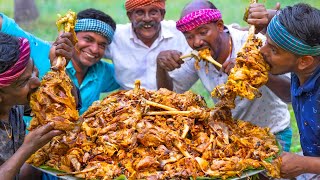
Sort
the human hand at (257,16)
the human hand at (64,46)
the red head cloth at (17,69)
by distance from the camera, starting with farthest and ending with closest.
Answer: the human hand at (257,16) → the human hand at (64,46) → the red head cloth at (17,69)

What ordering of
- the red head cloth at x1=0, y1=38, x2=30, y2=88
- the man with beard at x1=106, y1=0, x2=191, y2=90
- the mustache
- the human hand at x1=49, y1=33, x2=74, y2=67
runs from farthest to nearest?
the man with beard at x1=106, y1=0, x2=191, y2=90 < the mustache < the human hand at x1=49, y1=33, x2=74, y2=67 < the red head cloth at x1=0, y1=38, x2=30, y2=88

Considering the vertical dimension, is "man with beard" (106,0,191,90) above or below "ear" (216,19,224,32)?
below

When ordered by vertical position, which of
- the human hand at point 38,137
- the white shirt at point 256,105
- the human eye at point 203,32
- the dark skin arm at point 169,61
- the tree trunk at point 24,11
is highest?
Answer: the human eye at point 203,32

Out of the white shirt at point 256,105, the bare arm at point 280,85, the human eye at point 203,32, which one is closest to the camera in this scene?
the bare arm at point 280,85

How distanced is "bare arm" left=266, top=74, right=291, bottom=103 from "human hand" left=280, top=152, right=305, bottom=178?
3.04ft

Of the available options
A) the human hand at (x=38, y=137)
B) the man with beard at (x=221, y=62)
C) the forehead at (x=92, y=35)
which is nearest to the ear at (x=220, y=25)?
the man with beard at (x=221, y=62)

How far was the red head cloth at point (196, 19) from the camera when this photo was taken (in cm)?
391

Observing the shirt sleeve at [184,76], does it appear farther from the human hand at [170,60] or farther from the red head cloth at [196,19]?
the red head cloth at [196,19]

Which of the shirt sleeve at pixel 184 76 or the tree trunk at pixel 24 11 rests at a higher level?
the shirt sleeve at pixel 184 76

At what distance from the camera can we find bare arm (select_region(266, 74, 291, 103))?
3895 millimetres

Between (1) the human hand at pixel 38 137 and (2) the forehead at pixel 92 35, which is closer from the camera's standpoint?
(1) the human hand at pixel 38 137

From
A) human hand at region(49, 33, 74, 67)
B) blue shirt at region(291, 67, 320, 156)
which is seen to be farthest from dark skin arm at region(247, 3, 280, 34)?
human hand at region(49, 33, 74, 67)

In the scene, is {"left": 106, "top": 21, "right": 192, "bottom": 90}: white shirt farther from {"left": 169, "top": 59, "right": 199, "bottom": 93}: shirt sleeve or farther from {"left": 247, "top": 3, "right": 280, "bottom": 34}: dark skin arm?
{"left": 247, "top": 3, "right": 280, "bottom": 34}: dark skin arm

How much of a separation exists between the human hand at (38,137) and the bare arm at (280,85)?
5.80 feet
